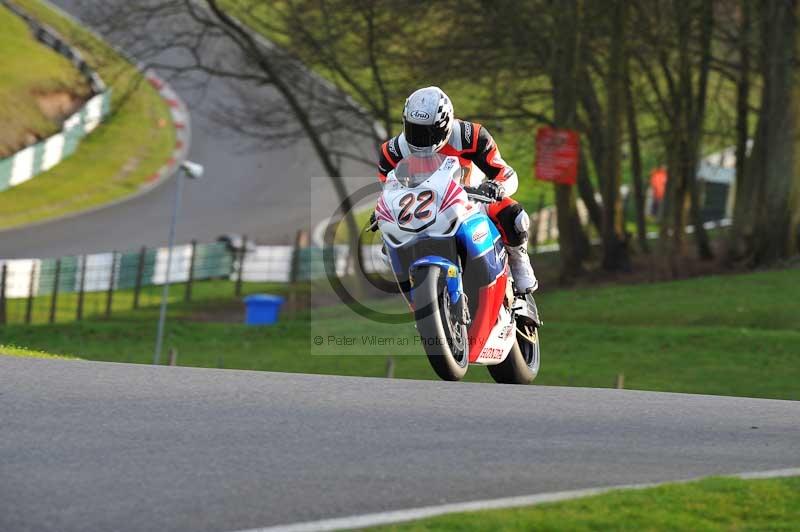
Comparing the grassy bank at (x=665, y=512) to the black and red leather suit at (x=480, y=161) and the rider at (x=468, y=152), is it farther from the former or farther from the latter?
the black and red leather suit at (x=480, y=161)

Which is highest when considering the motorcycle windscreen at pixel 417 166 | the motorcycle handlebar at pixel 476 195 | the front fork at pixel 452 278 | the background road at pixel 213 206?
the background road at pixel 213 206

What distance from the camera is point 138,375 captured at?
9391 mm

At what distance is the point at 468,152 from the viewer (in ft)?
32.7

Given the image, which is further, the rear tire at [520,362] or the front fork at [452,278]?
the rear tire at [520,362]

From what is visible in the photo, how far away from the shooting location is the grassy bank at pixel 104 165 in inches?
1738

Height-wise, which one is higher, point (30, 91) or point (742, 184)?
point (30, 91)

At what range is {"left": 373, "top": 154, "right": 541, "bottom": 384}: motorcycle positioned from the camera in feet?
30.4

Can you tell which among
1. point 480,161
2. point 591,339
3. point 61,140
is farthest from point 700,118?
point 61,140

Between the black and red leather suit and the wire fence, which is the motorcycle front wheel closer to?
the black and red leather suit

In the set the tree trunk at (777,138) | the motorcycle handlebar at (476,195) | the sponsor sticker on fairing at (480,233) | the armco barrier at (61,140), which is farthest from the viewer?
the armco barrier at (61,140)

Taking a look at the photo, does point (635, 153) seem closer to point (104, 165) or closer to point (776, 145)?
point (776, 145)

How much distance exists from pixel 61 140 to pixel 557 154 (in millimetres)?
24630

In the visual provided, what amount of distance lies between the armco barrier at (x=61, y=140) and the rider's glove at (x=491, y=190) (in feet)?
114

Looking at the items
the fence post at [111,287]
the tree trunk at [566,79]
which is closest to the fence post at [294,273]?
the fence post at [111,287]
